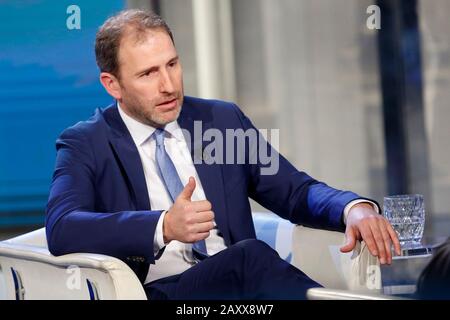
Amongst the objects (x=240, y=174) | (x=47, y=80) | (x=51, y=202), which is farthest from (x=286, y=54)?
(x=51, y=202)

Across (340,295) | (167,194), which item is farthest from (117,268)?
(340,295)

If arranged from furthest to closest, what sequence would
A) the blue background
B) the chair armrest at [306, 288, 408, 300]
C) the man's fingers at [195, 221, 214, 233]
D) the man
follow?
the blue background
the man
the man's fingers at [195, 221, 214, 233]
the chair armrest at [306, 288, 408, 300]

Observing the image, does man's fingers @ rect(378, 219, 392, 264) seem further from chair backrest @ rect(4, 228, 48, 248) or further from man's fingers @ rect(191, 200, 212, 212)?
chair backrest @ rect(4, 228, 48, 248)

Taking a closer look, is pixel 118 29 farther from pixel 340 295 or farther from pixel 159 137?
pixel 340 295

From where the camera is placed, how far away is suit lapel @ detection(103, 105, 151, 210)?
2.29 meters

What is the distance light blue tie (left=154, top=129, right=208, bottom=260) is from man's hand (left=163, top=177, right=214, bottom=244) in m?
0.30

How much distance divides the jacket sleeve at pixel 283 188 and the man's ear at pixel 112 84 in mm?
340

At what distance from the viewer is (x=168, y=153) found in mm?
2359

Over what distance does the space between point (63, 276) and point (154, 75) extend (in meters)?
0.56

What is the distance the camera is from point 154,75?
229 cm

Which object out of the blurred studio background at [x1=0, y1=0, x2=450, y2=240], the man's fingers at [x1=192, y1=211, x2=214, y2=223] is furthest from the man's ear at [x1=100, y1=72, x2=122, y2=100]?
the blurred studio background at [x1=0, y1=0, x2=450, y2=240]

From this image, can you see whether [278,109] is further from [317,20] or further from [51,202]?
[51,202]

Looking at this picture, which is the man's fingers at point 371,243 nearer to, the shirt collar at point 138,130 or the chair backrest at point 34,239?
the shirt collar at point 138,130
